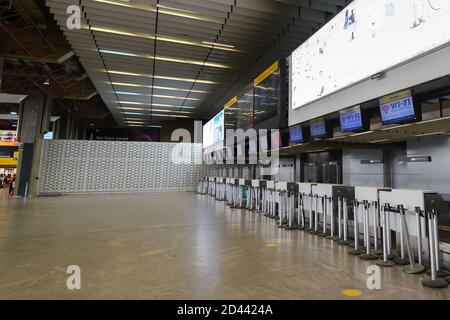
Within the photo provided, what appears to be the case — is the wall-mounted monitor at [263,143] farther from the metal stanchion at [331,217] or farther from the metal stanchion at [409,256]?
the metal stanchion at [409,256]

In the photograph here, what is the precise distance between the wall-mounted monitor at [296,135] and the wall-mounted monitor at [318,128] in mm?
362

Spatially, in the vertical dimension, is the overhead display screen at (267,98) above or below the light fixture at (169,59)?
below

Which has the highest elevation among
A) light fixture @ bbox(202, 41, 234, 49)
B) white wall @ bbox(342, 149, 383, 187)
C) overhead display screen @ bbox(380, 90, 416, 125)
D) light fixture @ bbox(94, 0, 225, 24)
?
light fixture @ bbox(202, 41, 234, 49)

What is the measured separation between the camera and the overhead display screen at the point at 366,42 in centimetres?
282

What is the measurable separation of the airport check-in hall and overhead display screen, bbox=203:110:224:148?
179 millimetres

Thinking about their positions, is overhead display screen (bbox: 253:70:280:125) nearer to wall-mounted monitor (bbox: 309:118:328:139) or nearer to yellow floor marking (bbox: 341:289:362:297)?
wall-mounted monitor (bbox: 309:118:328:139)

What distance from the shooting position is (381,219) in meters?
3.09

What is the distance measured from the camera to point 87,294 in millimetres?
2105

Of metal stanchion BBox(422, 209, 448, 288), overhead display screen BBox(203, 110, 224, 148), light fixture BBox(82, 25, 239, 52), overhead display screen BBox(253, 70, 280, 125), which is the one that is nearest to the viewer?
metal stanchion BBox(422, 209, 448, 288)


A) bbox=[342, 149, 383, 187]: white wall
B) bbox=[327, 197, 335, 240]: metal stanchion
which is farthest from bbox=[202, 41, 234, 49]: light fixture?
bbox=[327, 197, 335, 240]: metal stanchion

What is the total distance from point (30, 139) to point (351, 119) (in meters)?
13.0

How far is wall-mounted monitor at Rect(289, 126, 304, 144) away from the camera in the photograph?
223 inches

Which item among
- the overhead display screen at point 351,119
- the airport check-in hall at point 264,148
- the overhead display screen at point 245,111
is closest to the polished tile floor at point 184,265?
the airport check-in hall at point 264,148

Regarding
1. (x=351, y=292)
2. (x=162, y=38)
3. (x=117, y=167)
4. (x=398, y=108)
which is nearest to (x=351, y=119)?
(x=398, y=108)
